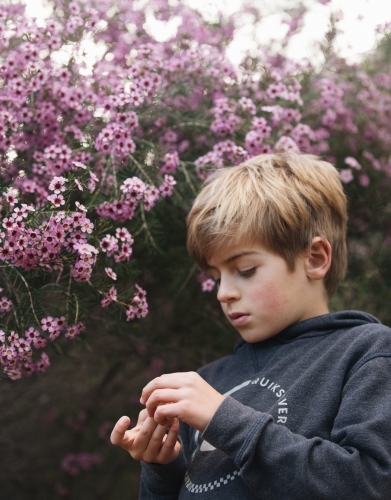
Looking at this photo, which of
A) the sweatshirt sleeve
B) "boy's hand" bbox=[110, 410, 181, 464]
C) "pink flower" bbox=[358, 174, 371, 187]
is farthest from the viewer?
"pink flower" bbox=[358, 174, 371, 187]

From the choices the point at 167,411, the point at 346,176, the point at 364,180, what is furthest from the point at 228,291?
the point at 364,180

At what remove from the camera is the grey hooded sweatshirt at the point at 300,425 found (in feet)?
3.82

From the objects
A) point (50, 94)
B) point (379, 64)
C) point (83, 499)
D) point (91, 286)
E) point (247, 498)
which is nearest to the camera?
point (247, 498)

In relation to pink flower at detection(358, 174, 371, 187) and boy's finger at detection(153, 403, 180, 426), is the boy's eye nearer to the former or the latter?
boy's finger at detection(153, 403, 180, 426)

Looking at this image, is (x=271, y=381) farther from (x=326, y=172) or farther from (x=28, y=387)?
(x=28, y=387)

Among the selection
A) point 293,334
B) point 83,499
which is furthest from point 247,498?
point 83,499

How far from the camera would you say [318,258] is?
1570 millimetres

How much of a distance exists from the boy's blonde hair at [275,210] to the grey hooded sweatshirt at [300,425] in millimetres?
220

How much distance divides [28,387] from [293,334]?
2030 mm

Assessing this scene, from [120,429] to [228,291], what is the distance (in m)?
0.41

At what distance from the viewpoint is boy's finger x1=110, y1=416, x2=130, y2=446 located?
135 cm

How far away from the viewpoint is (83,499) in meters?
3.68

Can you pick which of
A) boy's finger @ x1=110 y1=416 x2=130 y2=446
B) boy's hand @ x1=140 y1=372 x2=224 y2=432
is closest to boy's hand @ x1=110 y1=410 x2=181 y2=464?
boy's finger @ x1=110 y1=416 x2=130 y2=446

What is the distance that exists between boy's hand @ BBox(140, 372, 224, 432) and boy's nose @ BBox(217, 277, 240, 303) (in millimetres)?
253
